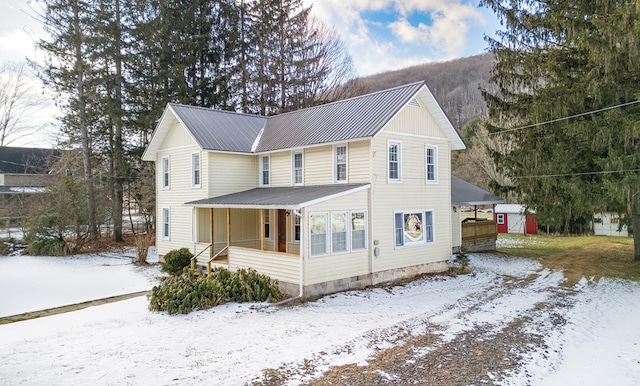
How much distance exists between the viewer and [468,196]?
20.7 meters

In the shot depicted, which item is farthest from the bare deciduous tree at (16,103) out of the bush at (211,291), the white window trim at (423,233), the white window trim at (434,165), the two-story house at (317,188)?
the white window trim at (423,233)

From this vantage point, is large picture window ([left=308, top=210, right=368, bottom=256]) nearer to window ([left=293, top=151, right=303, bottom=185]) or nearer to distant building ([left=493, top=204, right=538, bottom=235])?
window ([left=293, top=151, right=303, bottom=185])

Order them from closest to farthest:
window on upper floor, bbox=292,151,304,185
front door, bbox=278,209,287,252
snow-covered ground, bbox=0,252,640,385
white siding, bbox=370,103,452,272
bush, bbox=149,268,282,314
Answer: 1. snow-covered ground, bbox=0,252,640,385
2. bush, bbox=149,268,282,314
3. white siding, bbox=370,103,452,272
4. window on upper floor, bbox=292,151,304,185
5. front door, bbox=278,209,287,252

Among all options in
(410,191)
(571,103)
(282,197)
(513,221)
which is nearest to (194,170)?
(282,197)

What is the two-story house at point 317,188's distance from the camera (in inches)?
499

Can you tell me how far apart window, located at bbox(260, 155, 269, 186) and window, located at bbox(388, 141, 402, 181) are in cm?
572

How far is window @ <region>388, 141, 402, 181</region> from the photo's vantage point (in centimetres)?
1449

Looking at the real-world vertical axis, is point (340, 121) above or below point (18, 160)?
below

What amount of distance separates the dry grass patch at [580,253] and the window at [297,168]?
10472 millimetres

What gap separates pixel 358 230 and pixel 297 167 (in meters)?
4.32

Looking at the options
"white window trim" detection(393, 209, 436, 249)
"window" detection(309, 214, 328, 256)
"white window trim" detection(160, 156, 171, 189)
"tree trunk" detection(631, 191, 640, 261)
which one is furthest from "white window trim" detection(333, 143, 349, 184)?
"tree trunk" detection(631, 191, 640, 261)

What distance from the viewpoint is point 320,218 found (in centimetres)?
1222

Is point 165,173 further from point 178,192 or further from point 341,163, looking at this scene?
point 341,163

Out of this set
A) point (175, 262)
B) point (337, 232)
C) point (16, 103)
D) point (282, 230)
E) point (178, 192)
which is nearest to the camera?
point (337, 232)
